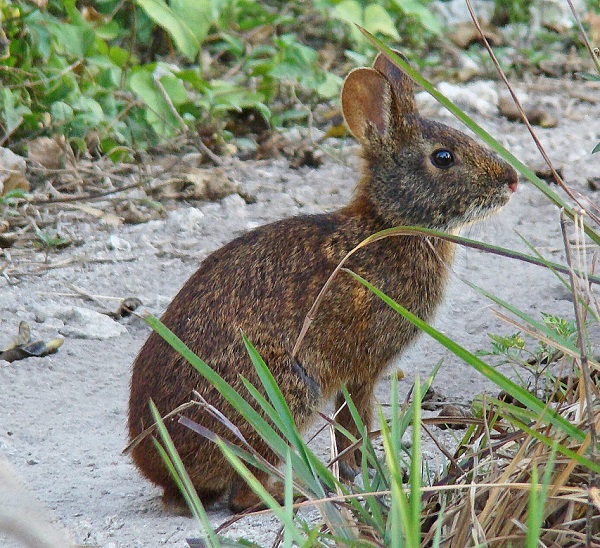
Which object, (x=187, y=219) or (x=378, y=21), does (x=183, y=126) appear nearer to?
(x=187, y=219)

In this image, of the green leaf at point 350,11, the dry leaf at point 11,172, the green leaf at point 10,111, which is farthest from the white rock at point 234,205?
the green leaf at point 350,11

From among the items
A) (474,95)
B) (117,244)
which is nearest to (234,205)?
(117,244)

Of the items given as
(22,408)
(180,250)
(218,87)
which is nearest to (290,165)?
(218,87)

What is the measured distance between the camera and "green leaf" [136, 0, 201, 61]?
6.44 m

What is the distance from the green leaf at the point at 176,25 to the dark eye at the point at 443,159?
2792 mm

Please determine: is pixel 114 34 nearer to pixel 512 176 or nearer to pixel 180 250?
pixel 180 250

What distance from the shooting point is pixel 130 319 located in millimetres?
5020

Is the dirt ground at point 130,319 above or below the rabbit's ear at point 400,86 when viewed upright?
below

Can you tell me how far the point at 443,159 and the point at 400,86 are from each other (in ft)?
1.22

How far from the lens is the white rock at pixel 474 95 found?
7984 millimetres

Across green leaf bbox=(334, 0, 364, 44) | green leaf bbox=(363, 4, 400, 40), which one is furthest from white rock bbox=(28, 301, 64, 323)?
green leaf bbox=(363, 4, 400, 40)

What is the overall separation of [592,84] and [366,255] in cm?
554

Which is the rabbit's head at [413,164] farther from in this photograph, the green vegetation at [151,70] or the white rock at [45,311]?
the green vegetation at [151,70]

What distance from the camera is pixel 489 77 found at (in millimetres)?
8656
